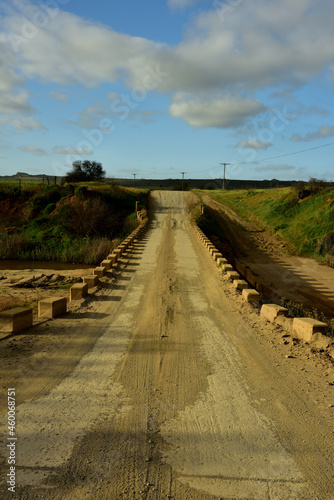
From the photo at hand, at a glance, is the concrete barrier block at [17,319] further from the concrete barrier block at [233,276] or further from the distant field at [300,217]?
the distant field at [300,217]

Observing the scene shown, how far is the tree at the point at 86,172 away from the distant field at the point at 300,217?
18.9 metres

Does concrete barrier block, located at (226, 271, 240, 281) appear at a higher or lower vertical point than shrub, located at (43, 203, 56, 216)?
lower

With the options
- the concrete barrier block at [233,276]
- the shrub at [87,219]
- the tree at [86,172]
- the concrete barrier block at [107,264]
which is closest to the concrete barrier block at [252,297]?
the concrete barrier block at [233,276]

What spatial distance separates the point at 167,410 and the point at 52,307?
12.7 ft

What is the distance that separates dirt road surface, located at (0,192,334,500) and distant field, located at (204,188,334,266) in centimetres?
1833

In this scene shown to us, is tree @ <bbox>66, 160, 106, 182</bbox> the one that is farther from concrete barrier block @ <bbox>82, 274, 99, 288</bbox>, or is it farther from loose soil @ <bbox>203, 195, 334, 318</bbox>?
concrete barrier block @ <bbox>82, 274, 99, 288</bbox>

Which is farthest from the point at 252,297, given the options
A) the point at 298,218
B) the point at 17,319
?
the point at 298,218

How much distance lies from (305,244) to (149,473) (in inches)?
939

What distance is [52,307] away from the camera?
23.1 ft

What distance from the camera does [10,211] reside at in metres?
31.1

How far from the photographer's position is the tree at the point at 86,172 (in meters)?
44.3

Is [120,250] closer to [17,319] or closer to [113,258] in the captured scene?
[113,258]

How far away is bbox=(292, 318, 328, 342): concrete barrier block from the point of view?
5.98 meters

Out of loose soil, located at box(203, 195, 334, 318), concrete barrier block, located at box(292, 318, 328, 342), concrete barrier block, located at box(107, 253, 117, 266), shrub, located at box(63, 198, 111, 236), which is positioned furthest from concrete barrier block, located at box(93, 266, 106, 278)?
shrub, located at box(63, 198, 111, 236)
